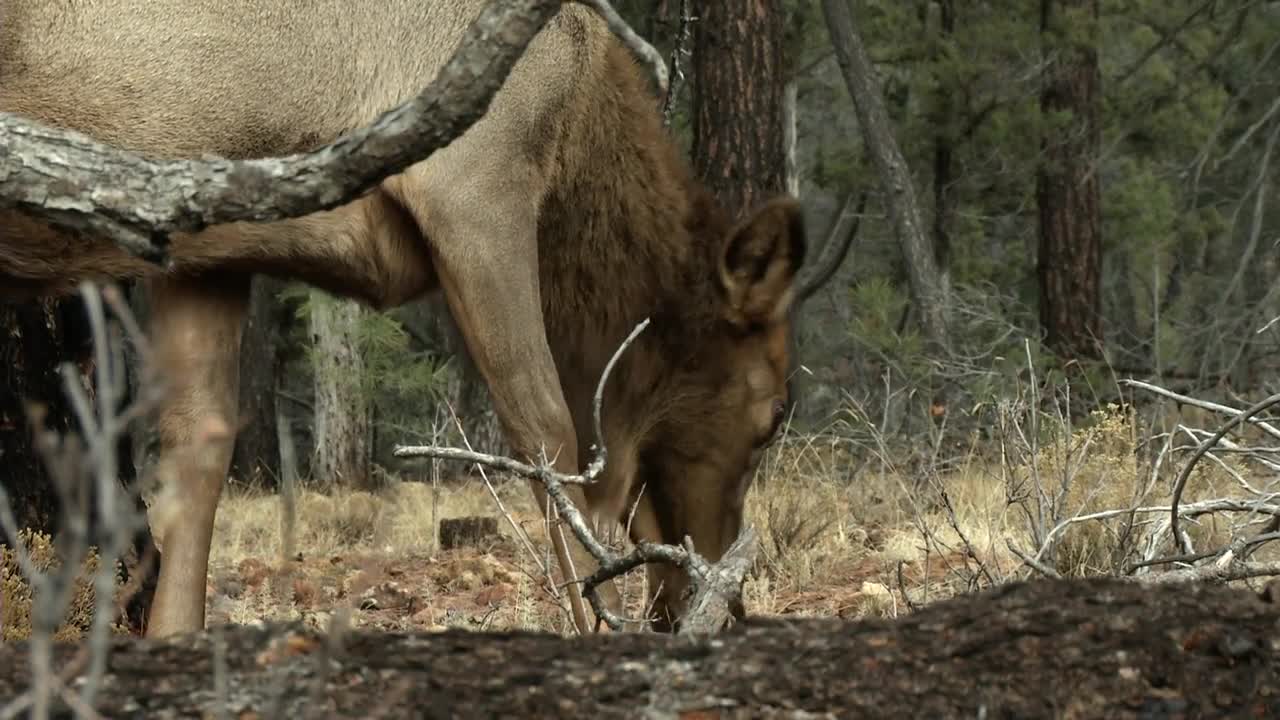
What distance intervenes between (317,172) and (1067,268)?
13.5 m

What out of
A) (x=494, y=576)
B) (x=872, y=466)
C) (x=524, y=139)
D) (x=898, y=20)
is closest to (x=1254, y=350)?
(x=898, y=20)

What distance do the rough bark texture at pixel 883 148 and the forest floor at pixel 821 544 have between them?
5743 millimetres

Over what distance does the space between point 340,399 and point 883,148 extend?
5.60 metres

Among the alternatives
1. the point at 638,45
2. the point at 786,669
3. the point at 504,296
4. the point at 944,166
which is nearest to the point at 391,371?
the point at 944,166

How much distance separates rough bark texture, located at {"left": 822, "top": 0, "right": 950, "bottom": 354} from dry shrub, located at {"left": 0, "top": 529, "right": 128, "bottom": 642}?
10709mm

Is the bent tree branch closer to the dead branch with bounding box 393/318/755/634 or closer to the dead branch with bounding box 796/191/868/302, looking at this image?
the dead branch with bounding box 393/318/755/634

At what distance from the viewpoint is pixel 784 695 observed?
2.41 m

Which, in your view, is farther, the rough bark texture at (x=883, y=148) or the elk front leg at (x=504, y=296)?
the rough bark texture at (x=883, y=148)

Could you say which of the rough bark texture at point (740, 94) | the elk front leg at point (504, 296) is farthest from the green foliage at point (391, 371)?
the elk front leg at point (504, 296)

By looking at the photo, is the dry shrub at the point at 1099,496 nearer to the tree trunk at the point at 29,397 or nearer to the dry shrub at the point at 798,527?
the dry shrub at the point at 798,527

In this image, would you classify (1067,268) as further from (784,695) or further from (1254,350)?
(784,695)

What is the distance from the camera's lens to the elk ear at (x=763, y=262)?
16.9 ft

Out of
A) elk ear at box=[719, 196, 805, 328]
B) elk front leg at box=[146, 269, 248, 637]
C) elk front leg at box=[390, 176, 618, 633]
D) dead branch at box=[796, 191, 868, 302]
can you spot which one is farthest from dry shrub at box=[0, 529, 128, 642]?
dead branch at box=[796, 191, 868, 302]

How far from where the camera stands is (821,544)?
7.37 meters
